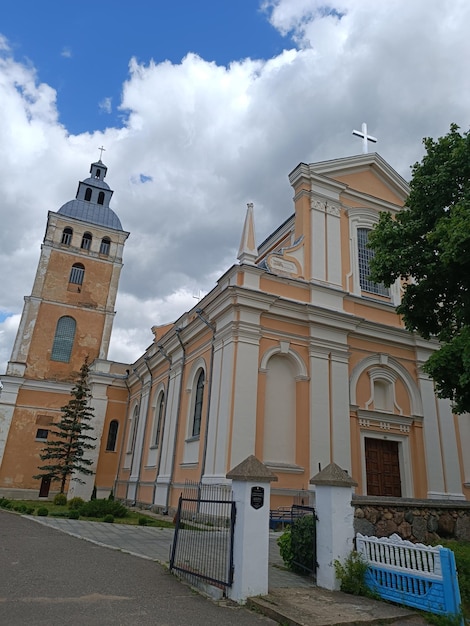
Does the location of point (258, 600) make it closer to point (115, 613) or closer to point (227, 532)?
point (227, 532)

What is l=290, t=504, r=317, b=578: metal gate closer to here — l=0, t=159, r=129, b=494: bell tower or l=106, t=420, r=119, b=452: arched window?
l=106, t=420, r=119, b=452: arched window

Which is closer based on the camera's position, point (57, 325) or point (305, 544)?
point (305, 544)

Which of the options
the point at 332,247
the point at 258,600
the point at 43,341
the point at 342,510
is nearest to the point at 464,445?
the point at 332,247

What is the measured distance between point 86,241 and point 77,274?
9.38 feet

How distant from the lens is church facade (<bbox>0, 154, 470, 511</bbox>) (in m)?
14.4

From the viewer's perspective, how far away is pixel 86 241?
35.5 m

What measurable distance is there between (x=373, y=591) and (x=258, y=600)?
1711 mm

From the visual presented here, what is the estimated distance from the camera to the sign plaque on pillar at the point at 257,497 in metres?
6.47

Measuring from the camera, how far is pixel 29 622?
4828 mm

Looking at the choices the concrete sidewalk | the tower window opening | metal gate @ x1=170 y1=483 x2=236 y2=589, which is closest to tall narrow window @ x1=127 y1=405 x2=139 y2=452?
the tower window opening

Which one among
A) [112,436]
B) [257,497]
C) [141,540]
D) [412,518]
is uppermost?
[112,436]

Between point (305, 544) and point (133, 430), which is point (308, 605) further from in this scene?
point (133, 430)

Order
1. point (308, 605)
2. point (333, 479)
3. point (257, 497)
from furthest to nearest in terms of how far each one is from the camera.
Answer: point (333, 479)
point (257, 497)
point (308, 605)

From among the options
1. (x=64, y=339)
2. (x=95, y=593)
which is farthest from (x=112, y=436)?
(x=95, y=593)
